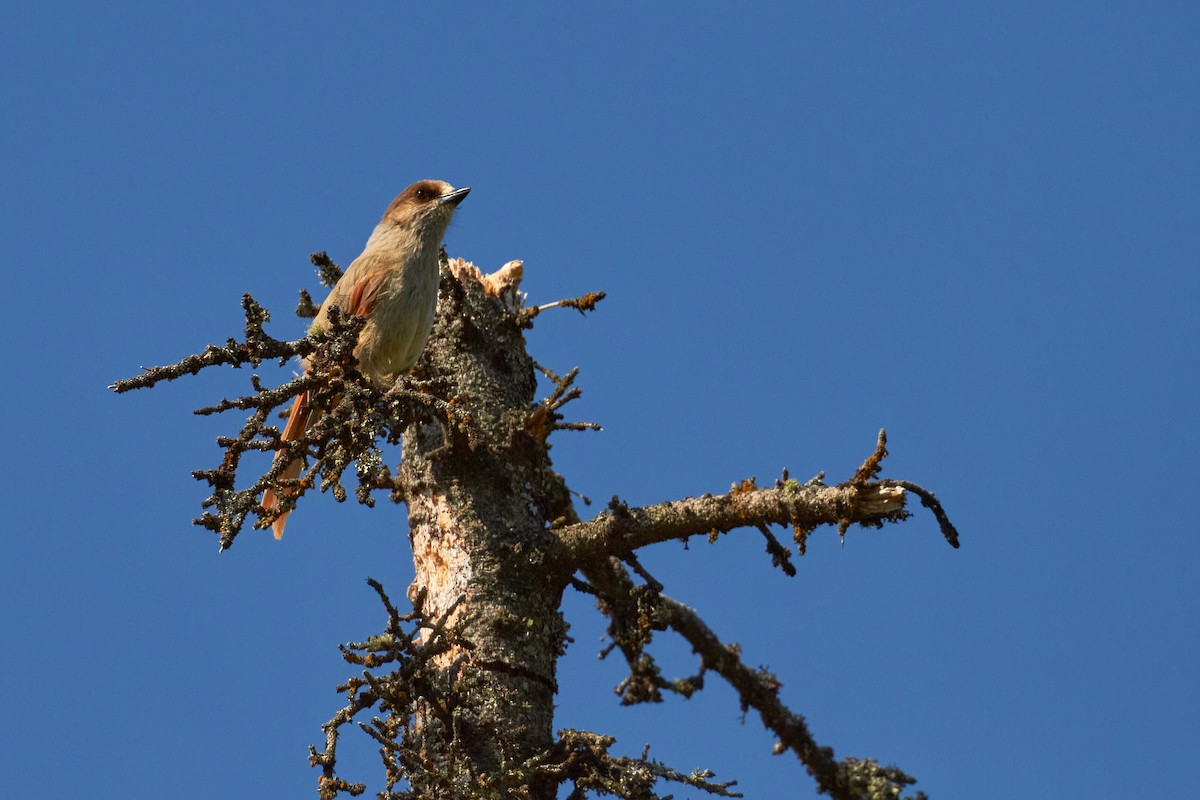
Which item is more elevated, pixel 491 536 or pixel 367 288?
pixel 367 288

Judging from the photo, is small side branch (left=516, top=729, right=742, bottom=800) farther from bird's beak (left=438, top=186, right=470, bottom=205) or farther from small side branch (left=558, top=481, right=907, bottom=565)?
bird's beak (left=438, top=186, right=470, bottom=205)

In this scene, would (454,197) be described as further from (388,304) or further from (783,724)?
(783,724)

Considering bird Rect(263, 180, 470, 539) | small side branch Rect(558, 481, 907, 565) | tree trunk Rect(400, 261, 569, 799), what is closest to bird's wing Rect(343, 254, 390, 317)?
bird Rect(263, 180, 470, 539)

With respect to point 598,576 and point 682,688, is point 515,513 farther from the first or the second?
point 682,688

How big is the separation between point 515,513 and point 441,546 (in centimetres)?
33

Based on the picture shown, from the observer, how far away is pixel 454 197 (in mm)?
5887

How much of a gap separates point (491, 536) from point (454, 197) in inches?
85.4

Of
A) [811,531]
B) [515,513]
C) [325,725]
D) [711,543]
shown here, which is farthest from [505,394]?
[325,725]

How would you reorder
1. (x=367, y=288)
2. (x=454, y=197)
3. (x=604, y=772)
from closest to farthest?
1. (x=604, y=772)
2. (x=367, y=288)
3. (x=454, y=197)

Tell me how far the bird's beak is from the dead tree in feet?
1.51

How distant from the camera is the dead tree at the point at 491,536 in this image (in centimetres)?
356

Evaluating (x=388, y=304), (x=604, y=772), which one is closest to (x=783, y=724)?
(x=604, y=772)

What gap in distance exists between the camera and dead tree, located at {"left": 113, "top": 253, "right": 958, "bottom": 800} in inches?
140

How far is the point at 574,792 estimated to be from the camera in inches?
159
